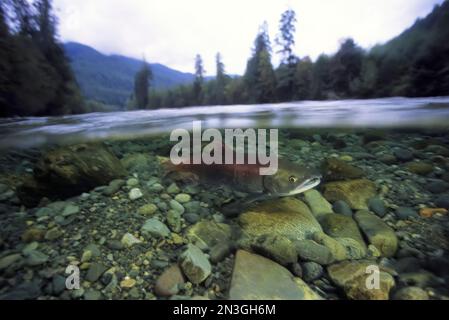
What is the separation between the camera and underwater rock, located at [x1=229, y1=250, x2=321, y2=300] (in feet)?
7.70

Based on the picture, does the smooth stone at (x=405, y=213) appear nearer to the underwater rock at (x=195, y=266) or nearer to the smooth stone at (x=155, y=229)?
the underwater rock at (x=195, y=266)

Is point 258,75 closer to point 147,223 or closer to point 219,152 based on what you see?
point 219,152

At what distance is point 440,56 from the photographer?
456 inches

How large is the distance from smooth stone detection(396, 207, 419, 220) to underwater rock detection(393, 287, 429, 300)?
1.76 meters

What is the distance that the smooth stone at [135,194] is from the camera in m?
4.14

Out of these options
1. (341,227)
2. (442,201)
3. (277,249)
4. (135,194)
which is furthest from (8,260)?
(442,201)

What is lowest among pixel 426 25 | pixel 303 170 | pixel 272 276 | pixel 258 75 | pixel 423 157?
pixel 272 276

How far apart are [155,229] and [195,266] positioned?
1016 millimetres

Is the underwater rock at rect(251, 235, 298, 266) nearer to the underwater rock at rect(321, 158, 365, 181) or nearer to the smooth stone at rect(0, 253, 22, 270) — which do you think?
the underwater rock at rect(321, 158, 365, 181)

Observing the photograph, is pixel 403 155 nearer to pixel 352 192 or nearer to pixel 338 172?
pixel 338 172

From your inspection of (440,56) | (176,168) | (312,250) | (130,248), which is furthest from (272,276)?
(440,56)

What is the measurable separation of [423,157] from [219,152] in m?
5.97

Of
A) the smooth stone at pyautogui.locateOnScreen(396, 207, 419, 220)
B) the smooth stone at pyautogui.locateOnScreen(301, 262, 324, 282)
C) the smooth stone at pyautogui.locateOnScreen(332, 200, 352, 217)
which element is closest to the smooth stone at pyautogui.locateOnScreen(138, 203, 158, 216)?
the smooth stone at pyautogui.locateOnScreen(301, 262, 324, 282)

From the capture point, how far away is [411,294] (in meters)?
2.25
